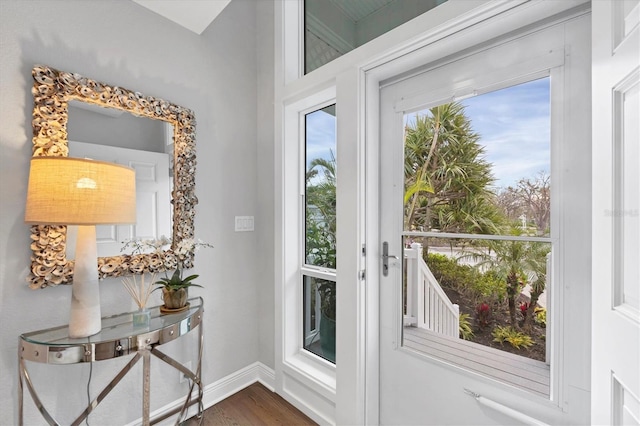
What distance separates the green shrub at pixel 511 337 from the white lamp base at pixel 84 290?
175 cm

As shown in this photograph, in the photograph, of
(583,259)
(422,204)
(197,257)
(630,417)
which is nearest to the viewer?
(630,417)

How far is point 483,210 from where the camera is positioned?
4.36 ft

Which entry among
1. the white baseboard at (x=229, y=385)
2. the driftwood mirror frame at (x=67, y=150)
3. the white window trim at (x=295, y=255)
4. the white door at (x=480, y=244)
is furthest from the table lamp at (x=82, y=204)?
the white door at (x=480, y=244)

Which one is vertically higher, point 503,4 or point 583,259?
point 503,4

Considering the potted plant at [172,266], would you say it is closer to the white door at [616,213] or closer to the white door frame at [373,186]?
the white door frame at [373,186]

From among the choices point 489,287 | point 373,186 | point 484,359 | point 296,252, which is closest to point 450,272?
point 489,287

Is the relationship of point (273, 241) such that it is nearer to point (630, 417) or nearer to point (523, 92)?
point (523, 92)

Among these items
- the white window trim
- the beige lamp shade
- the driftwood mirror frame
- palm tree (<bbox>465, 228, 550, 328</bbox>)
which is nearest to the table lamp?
the beige lamp shade

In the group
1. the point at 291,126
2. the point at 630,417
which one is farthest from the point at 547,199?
the point at 291,126

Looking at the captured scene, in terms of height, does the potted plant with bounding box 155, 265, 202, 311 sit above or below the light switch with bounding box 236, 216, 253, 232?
below

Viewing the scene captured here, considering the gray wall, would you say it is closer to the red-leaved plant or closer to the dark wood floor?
the dark wood floor

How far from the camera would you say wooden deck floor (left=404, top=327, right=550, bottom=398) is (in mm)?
1188

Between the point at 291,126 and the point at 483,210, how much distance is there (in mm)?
A: 1363

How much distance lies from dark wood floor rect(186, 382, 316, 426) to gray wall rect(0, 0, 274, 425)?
184 millimetres
